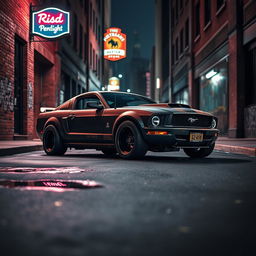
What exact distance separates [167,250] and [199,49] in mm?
23723

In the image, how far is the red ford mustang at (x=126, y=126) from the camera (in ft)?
24.9

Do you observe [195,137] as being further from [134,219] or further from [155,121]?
[134,219]

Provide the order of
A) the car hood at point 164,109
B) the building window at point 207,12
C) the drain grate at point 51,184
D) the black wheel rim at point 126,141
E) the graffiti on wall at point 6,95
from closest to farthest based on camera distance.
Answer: the drain grate at point 51,184 < the car hood at point 164,109 < the black wheel rim at point 126,141 < the graffiti on wall at point 6,95 < the building window at point 207,12

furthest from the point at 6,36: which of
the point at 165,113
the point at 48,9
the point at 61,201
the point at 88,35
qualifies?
the point at 88,35

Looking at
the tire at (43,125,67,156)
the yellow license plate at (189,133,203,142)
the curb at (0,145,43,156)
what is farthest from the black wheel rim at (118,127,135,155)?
the curb at (0,145,43,156)

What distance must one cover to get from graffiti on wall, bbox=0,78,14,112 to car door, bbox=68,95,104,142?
5190 millimetres

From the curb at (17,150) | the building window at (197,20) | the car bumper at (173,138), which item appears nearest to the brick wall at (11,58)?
the curb at (17,150)

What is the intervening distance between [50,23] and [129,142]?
10.7m

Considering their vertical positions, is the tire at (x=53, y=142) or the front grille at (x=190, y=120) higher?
the front grille at (x=190, y=120)

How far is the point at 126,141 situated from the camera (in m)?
8.03

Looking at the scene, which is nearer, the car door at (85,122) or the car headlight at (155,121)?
the car headlight at (155,121)

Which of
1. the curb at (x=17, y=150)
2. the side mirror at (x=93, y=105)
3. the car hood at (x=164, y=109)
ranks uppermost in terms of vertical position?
the side mirror at (x=93, y=105)

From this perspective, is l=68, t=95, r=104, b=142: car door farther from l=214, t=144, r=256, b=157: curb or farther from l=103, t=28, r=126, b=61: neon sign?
l=103, t=28, r=126, b=61: neon sign

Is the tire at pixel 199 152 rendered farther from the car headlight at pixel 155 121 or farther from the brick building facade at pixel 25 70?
the brick building facade at pixel 25 70
